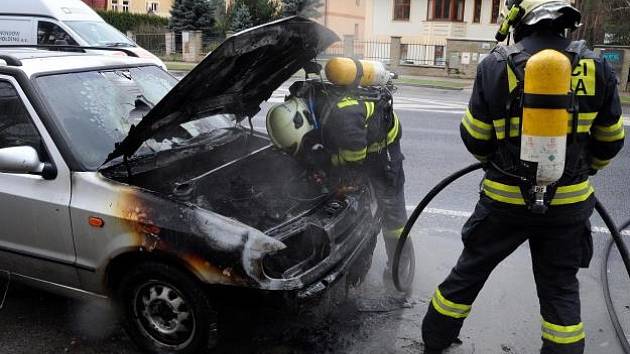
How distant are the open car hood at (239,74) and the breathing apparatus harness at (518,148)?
3.81 ft

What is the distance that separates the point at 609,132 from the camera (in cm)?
269

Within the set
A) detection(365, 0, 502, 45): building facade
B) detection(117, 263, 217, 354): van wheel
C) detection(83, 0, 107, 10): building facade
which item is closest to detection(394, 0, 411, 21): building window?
detection(365, 0, 502, 45): building facade

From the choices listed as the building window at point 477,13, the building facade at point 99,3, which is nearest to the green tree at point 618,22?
the building window at point 477,13

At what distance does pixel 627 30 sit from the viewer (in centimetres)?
2330

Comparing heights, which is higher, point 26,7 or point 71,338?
point 26,7

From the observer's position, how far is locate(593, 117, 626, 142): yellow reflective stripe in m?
2.68

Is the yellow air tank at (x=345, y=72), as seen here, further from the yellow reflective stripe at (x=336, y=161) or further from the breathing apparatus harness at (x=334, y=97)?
the yellow reflective stripe at (x=336, y=161)

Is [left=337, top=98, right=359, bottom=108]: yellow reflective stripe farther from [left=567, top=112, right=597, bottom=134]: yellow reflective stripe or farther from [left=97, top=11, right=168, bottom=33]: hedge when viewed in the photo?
[left=97, top=11, right=168, bottom=33]: hedge

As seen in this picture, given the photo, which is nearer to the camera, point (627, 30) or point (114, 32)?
point (114, 32)

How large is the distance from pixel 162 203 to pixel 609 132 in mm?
2111

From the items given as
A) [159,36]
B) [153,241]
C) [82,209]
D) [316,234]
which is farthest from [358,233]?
[159,36]

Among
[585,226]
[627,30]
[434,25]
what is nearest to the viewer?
[585,226]

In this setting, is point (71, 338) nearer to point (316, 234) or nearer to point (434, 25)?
point (316, 234)

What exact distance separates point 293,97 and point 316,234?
0.96m
